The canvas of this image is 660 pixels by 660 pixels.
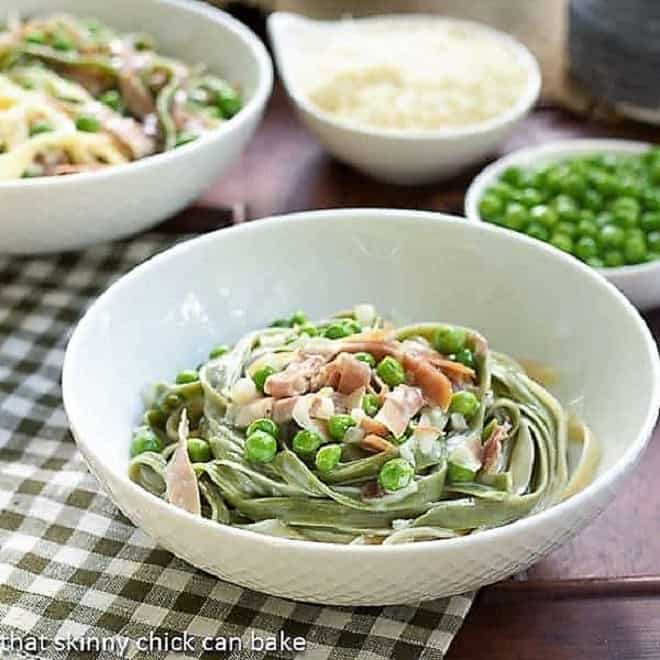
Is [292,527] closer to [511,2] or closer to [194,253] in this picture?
[194,253]

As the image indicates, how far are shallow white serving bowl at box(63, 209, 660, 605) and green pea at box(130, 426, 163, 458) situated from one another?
18 mm

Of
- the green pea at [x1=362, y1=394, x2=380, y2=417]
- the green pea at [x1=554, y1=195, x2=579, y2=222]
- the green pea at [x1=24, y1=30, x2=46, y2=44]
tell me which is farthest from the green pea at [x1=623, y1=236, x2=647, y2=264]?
the green pea at [x1=24, y1=30, x2=46, y2=44]

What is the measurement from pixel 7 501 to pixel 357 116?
3.23ft

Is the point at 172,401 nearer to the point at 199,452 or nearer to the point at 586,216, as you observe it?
the point at 199,452

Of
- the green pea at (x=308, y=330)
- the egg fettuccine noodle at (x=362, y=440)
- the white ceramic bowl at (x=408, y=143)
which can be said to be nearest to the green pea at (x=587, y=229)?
the white ceramic bowl at (x=408, y=143)

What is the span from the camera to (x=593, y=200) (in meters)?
2.11

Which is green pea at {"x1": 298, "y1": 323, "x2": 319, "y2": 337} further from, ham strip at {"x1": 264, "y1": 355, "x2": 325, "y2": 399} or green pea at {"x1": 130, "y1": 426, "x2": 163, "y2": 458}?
green pea at {"x1": 130, "y1": 426, "x2": 163, "y2": 458}

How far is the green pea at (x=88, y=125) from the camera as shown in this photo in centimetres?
203

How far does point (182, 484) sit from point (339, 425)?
0.18 metres

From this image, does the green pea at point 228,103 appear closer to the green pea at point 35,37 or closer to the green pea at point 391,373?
the green pea at point 35,37

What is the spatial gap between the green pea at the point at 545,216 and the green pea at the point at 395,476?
29.8 inches

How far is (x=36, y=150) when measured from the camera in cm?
196

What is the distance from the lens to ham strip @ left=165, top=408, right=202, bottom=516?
4.62 ft

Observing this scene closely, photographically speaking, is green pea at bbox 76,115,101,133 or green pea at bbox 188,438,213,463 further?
green pea at bbox 76,115,101,133
